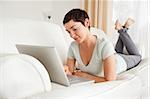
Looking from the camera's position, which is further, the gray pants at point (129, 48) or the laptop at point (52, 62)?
the gray pants at point (129, 48)

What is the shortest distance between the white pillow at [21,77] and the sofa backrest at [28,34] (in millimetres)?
435

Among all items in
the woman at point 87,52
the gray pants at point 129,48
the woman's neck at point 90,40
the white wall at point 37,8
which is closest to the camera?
the woman at point 87,52

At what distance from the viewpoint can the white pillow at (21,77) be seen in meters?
1.05

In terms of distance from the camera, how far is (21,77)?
108 cm

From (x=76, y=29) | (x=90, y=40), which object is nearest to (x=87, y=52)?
(x=90, y=40)

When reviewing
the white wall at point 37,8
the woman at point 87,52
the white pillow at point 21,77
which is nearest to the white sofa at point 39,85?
the white pillow at point 21,77

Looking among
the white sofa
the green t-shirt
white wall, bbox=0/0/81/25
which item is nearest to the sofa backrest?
the white sofa

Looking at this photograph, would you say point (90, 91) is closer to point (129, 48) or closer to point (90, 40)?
point (90, 40)

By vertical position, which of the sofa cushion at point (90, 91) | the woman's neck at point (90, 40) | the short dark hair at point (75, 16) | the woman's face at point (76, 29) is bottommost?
the sofa cushion at point (90, 91)

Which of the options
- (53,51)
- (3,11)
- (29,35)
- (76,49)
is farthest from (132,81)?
(3,11)

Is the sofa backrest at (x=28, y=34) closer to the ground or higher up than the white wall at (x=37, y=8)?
closer to the ground

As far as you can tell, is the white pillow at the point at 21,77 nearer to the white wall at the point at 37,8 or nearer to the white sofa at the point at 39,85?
the white sofa at the point at 39,85

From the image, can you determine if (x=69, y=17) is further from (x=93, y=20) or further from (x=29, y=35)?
(x=93, y=20)

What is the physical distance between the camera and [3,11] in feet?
7.76
